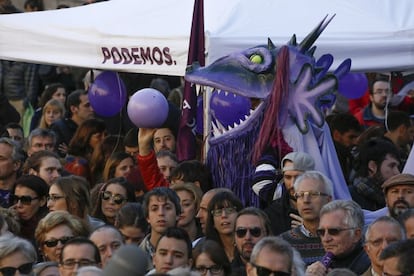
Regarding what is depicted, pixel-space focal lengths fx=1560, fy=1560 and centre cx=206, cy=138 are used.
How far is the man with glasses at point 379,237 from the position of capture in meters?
8.99

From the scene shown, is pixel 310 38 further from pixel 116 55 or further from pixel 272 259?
pixel 272 259

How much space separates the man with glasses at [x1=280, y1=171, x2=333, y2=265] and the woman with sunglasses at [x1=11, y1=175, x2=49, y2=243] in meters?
2.27

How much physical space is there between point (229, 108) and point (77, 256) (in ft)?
10.2

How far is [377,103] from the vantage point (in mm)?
15711

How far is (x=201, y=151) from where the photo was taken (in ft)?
41.9

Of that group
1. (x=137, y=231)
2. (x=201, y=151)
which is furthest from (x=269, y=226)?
(x=201, y=151)

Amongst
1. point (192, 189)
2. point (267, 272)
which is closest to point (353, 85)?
point (192, 189)

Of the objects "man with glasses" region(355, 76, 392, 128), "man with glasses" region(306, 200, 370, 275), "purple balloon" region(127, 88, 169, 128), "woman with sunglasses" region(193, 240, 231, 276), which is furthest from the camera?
"man with glasses" region(355, 76, 392, 128)

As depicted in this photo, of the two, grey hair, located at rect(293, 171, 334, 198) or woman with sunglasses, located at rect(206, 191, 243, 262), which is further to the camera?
woman with sunglasses, located at rect(206, 191, 243, 262)

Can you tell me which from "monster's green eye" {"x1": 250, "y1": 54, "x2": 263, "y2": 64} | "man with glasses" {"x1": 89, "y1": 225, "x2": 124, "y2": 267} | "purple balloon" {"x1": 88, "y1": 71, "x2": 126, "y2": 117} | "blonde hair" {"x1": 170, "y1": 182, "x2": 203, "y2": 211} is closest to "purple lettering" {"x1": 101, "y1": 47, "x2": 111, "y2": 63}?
"purple balloon" {"x1": 88, "y1": 71, "x2": 126, "y2": 117}

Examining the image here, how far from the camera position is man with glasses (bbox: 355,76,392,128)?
1562cm

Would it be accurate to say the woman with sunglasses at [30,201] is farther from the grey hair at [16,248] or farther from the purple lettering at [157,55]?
the grey hair at [16,248]

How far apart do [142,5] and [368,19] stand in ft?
6.64

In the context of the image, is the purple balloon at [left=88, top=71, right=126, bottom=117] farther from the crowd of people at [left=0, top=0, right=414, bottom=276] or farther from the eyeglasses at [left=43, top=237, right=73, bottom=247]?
the eyeglasses at [left=43, top=237, right=73, bottom=247]
